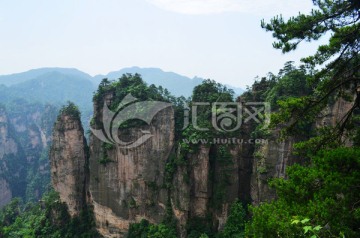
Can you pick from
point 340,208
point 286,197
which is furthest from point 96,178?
point 340,208

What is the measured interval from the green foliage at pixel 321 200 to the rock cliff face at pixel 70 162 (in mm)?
17722

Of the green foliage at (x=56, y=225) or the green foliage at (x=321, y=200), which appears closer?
the green foliage at (x=321, y=200)

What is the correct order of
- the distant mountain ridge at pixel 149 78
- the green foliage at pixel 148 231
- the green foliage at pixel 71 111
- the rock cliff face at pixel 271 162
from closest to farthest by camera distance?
the rock cliff face at pixel 271 162
the green foliage at pixel 148 231
the green foliage at pixel 71 111
the distant mountain ridge at pixel 149 78

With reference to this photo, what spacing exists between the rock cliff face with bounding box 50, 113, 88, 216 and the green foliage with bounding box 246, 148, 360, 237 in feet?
58.1

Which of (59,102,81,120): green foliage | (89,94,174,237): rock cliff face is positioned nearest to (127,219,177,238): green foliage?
(89,94,174,237): rock cliff face

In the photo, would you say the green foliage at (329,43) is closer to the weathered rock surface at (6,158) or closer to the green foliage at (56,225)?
the green foliage at (56,225)

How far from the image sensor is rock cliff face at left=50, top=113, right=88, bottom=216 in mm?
21797

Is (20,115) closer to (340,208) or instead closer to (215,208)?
(215,208)

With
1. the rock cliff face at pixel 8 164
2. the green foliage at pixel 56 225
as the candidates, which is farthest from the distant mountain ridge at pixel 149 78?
the green foliage at pixel 56 225

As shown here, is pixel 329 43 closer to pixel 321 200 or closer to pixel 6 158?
pixel 321 200

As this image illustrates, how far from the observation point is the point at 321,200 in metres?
5.25

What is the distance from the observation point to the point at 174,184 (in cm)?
1753

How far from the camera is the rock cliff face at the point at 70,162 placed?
2180 cm

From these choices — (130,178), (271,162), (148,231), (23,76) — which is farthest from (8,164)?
(23,76)
